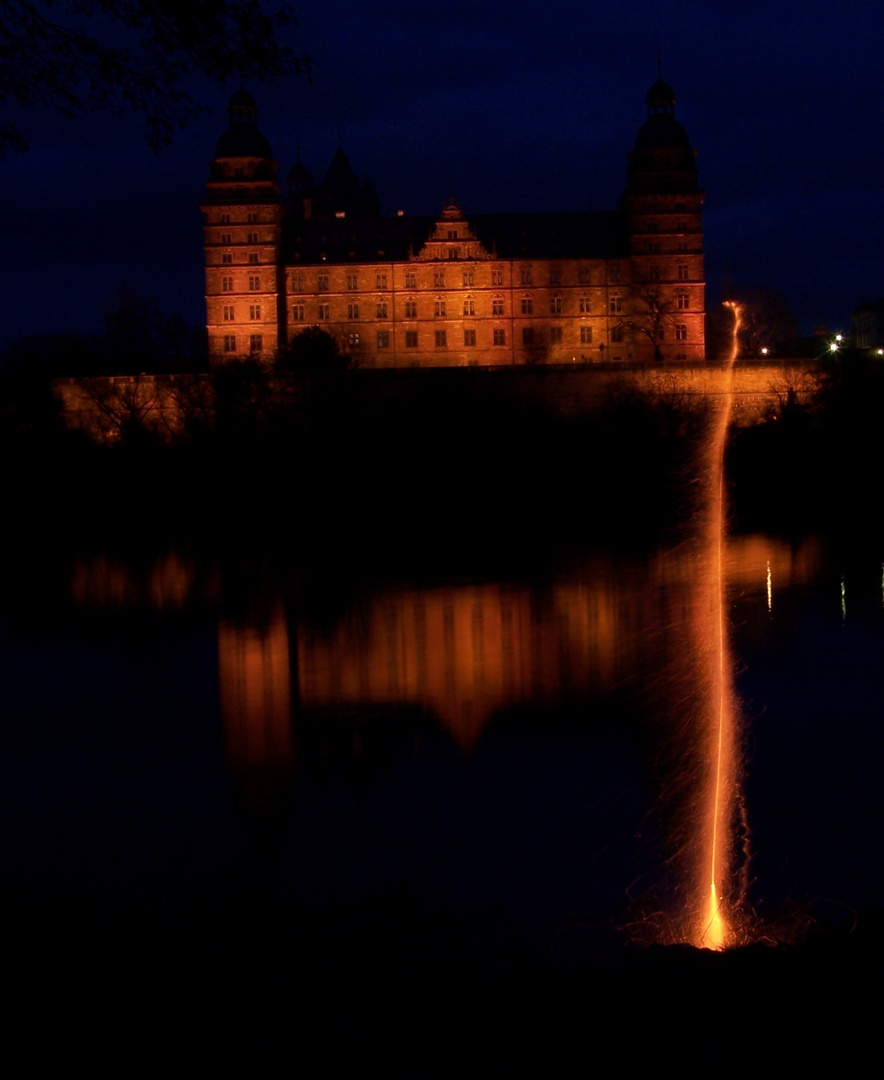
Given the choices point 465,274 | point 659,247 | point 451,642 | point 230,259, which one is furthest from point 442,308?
point 451,642

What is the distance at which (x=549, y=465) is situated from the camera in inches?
1294

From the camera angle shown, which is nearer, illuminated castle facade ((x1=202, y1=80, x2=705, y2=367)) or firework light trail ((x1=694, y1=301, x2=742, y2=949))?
firework light trail ((x1=694, y1=301, x2=742, y2=949))

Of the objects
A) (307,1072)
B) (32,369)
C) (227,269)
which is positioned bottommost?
(307,1072)

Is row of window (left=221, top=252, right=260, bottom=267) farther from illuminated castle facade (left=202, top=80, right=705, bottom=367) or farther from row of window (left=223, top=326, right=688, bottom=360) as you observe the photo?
row of window (left=223, top=326, right=688, bottom=360)

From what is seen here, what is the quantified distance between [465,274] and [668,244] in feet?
29.0

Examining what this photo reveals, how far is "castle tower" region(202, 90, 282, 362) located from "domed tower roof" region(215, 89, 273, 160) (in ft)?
0.14

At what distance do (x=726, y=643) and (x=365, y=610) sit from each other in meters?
5.94

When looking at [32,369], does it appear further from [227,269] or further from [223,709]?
[223,709]

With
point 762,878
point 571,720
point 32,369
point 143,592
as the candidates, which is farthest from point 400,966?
point 32,369

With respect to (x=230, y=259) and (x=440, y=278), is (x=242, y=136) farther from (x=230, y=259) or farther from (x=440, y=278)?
(x=440, y=278)

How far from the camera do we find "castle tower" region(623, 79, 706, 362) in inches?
1876

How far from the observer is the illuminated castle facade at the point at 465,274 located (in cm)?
4762

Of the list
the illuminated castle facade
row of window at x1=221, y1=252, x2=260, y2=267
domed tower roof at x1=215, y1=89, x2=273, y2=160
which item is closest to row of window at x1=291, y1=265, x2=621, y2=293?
the illuminated castle facade

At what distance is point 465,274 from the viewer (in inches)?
1906
